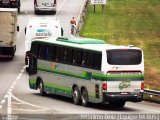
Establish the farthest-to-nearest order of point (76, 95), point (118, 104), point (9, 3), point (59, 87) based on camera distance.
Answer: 1. point (9, 3)
2. point (59, 87)
3. point (76, 95)
4. point (118, 104)

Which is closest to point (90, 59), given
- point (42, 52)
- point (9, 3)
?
point (42, 52)

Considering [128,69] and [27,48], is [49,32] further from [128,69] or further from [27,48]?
[128,69]

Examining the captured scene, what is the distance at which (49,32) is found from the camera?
53281mm

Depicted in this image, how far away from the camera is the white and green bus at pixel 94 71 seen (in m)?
34.0

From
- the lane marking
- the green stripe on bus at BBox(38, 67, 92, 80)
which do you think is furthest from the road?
the green stripe on bus at BBox(38, 67, 92, 80)

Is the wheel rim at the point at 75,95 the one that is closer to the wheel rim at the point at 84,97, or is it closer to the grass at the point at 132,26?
the wheel rim at the point at 84,97

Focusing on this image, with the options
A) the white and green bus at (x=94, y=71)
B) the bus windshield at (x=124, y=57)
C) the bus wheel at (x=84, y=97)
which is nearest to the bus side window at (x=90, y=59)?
the white and green bus at (x=94, y=71)

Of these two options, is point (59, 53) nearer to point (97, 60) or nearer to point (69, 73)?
point (69, 73)

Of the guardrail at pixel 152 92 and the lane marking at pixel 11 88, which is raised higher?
the guardrail at pixel 152 92

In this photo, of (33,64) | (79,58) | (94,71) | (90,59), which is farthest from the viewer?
(33,64)

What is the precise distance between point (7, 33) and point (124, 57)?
25.2 metres

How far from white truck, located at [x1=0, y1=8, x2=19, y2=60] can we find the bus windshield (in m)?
24.2

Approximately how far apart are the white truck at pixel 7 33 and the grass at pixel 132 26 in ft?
33.0

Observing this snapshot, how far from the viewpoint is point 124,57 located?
113 feet
